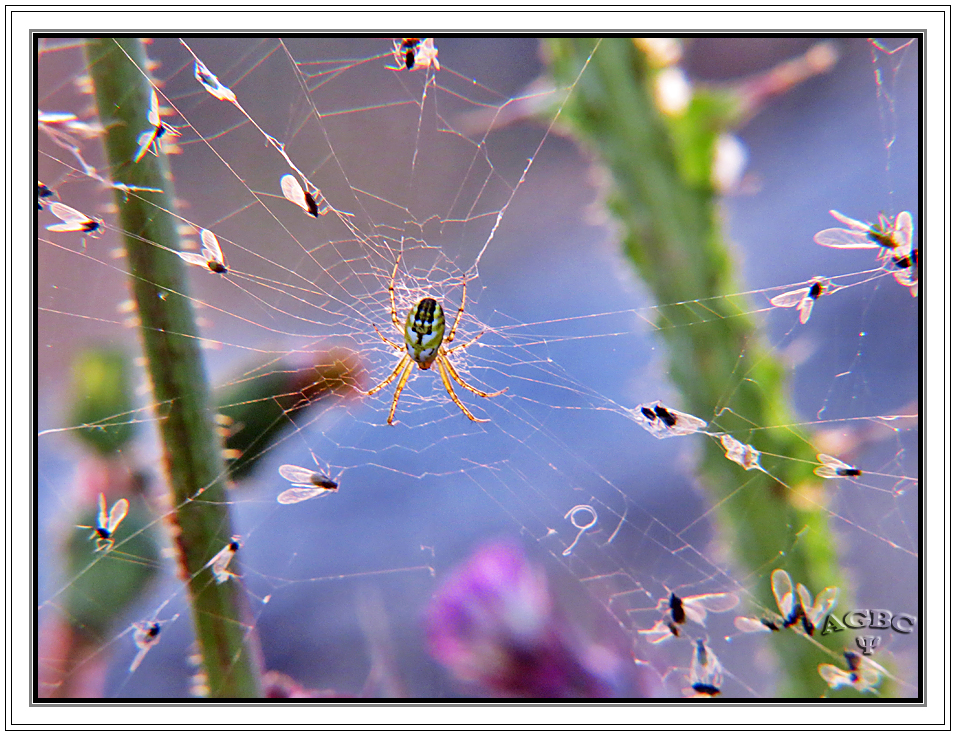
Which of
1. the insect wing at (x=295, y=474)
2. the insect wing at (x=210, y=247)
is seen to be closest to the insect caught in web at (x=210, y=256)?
the insect wing at (x=210, y=247)

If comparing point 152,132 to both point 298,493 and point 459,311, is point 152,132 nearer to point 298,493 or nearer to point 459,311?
point 298,493

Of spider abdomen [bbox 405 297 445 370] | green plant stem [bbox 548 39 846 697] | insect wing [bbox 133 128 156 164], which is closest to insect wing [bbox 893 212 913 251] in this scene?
green plant stem [bbox 548 39 846 697]

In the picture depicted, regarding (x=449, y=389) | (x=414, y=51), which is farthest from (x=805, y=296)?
(x=449, y=389)

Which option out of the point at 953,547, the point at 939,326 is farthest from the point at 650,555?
the point at 939,326

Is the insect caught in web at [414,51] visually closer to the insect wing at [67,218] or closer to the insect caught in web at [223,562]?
the insect wing at [67,218]

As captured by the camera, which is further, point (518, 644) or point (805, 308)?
point (805, 308)

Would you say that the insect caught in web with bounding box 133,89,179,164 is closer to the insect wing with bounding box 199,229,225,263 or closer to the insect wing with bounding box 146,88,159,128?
the insect wing with bounding box 146,88,159,128
